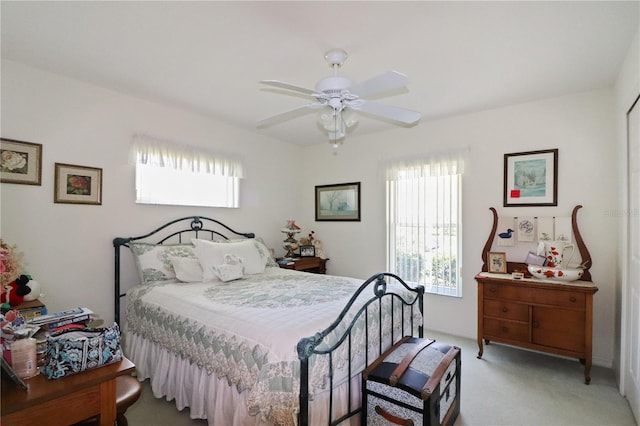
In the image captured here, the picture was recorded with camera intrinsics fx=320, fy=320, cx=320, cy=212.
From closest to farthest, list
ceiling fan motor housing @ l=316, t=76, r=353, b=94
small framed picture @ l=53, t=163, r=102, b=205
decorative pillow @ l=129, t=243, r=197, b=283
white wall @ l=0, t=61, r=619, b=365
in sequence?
ceiling fan motor housing @ l=316, t=76, r=353, b=94, white wall @ l=0, t=61, r=619, b=365, small framed picture @ l=53, t=163, r=102, b=205, decorative pillow @ l=129, t=243, r=197, b=283

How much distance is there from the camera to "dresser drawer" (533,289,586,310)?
2717 mm

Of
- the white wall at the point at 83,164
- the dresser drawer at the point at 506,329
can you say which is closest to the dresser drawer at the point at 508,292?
the dresser drawer at the point at 506,329

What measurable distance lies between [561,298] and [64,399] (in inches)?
135

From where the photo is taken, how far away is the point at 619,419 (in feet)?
7.11

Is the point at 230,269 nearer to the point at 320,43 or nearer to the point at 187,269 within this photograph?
the point at 187,269

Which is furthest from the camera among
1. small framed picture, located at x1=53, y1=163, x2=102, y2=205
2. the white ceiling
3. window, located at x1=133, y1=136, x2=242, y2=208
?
window, located at x1=133, y1=136, x2=242, y2=208

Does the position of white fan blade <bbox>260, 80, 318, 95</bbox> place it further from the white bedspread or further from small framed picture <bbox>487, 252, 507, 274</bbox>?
small framed picture <bbox>487, 252, 507, 274</bbox>

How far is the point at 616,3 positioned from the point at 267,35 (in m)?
2.01

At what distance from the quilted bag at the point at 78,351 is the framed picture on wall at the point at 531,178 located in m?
3.61

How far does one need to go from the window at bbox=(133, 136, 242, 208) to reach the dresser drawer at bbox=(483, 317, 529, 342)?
3.16m

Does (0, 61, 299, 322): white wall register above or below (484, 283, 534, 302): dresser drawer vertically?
above

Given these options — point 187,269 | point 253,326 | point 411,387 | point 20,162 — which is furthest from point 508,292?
point 20,162

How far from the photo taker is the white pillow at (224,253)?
9.98 ft

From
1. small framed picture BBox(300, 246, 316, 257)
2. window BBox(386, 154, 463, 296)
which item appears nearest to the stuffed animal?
small framed picture BBox(300, 246, 316, 257)
